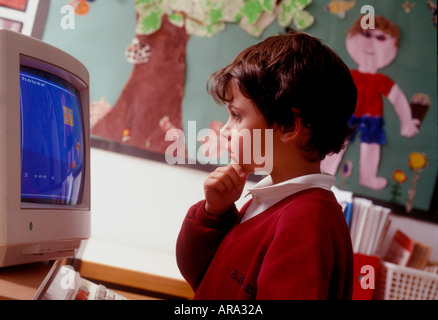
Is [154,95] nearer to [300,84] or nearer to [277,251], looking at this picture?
[300,84]

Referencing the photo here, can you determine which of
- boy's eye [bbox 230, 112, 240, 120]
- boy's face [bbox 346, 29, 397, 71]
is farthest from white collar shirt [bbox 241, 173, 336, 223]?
boy's face [bbox 346, 29, 397, 71]

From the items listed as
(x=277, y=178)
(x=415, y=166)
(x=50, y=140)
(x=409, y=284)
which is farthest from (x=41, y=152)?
(x=415, y=166)

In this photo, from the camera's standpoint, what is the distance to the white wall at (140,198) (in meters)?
1.56

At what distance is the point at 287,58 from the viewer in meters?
0.66

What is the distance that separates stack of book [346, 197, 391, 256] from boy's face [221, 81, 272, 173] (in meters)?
1.05

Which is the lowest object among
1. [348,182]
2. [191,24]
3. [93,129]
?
[348,182]

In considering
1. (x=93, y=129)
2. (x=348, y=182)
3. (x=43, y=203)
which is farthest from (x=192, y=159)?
(x=43, y=203)

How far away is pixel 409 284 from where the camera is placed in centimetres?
157

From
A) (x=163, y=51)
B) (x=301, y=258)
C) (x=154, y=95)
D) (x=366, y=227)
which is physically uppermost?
(x=163, y=51)

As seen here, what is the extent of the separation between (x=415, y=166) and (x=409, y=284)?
1.87 feet

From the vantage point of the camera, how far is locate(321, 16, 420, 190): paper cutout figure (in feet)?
6.08

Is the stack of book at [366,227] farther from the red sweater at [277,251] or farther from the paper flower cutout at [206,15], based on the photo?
the red sweater at [277,251]

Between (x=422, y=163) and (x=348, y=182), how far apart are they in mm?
352
